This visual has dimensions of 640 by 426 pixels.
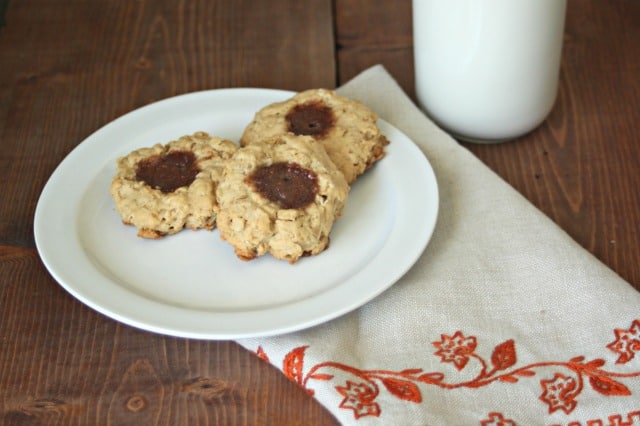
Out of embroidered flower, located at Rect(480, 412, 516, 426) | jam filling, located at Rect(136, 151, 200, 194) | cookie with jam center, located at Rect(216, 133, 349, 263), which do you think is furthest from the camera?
jam filling, located at Rect(136, 151, 200, 194)

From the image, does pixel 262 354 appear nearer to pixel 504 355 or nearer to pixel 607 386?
pixel 504 355

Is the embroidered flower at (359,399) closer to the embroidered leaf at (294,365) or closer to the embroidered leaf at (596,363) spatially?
the embroidered leaf at (294,365)

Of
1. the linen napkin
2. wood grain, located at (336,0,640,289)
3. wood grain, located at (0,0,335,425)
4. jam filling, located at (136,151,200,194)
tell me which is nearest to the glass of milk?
wood grain, located at (336,0,640,289)

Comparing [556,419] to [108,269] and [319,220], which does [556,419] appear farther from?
[108,269]

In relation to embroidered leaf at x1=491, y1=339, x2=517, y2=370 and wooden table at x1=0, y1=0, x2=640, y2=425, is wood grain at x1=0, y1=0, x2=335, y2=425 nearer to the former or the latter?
wooden table at x1=0, y1=0, x2=640, y2=425

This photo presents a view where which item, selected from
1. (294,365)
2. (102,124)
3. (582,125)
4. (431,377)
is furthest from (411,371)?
(102,124)
